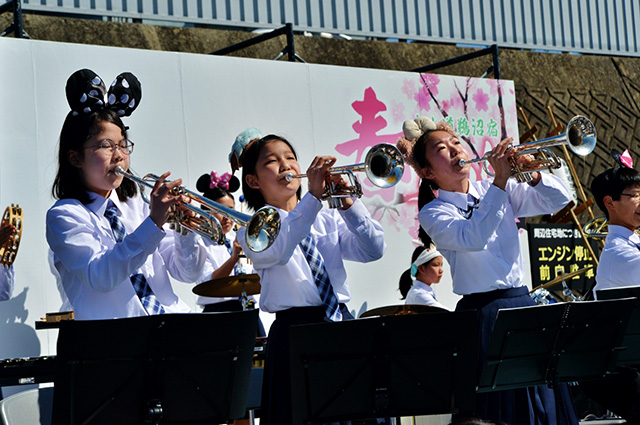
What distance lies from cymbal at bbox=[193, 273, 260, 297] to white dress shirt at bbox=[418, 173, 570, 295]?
1.39 meters

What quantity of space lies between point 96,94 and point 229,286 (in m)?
1.85

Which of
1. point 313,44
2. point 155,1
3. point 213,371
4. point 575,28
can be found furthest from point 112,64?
point 575,28

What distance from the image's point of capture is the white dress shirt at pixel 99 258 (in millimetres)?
3551

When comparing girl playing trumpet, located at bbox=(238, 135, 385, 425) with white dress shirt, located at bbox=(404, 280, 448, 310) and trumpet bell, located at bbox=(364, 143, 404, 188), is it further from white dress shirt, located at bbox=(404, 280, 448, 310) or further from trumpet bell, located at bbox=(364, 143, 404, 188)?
white dress shirt, located at bbox=(404, 280, 448, 310)

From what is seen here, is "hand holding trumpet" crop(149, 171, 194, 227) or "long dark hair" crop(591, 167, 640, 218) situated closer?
"hand holding trumpet" crop(149, 171, 194, 227)

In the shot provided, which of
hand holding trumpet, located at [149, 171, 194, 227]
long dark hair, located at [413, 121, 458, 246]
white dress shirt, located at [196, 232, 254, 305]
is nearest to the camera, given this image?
hand holding trumpet, located at [149, 171, 194, 227]

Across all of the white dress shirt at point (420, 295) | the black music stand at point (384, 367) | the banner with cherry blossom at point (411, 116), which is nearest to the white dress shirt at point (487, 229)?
the black music stand at point (384, 367)

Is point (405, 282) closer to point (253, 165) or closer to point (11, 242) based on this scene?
point (11, 242)

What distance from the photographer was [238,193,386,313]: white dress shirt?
154 inches

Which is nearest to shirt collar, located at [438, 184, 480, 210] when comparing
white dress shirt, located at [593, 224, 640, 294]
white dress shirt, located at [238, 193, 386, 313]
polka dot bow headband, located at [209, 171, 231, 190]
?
white dress shirt, located at [238, 193, 386, 313]

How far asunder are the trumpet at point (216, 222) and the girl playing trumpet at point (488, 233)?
0.91 metres

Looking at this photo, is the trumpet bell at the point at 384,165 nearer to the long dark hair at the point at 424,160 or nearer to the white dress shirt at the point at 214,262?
the long dark hair at the point at 424,160

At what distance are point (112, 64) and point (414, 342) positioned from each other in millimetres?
3931

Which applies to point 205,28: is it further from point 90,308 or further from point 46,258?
point 90,308
